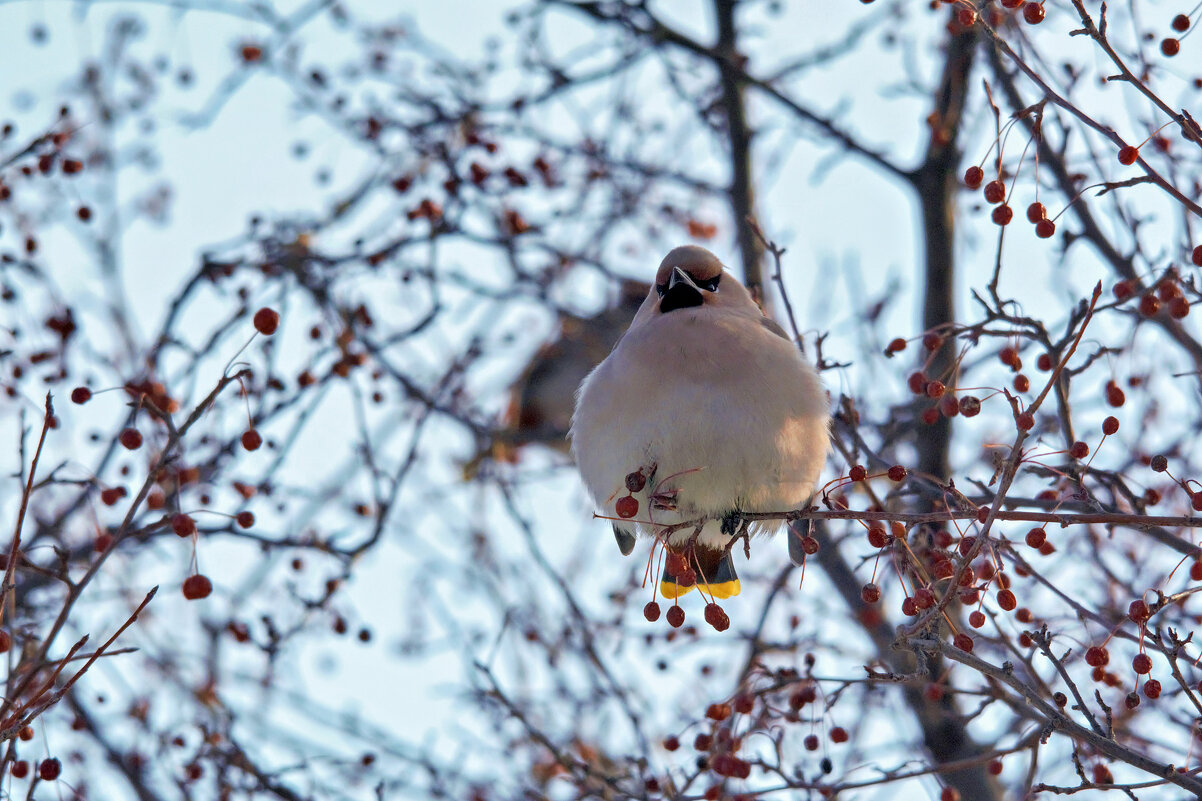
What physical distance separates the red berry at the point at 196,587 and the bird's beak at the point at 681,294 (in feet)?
5.36

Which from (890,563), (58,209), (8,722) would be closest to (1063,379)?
(890,563)

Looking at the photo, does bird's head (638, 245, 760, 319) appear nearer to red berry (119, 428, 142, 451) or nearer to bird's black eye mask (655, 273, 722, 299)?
bird's black eye mask (655, 273, 722, 299)

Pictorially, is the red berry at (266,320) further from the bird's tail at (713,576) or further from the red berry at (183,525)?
the bird's tail at (713,576)

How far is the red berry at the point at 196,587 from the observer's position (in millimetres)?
3223

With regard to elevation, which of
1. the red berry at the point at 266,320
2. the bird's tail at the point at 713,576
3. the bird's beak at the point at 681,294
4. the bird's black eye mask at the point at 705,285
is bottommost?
the bird's tail at the point at 713,576

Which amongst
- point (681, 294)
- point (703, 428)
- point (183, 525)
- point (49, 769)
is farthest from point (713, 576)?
point (49, 769)

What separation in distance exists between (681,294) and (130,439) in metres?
1.68

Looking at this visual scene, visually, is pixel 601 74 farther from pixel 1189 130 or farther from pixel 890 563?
pixel 1189 130

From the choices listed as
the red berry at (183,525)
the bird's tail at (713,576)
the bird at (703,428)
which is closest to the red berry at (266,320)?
the red berry at (183,525)

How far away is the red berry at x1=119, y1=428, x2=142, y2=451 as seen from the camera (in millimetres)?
3350

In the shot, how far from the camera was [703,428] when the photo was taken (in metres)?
3.56

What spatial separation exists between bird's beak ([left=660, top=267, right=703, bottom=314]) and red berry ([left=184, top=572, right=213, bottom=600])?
1634 millimetres

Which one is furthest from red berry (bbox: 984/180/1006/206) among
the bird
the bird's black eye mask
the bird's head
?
the bird's black eye mask

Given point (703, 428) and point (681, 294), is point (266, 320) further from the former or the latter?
point (681, 294)
